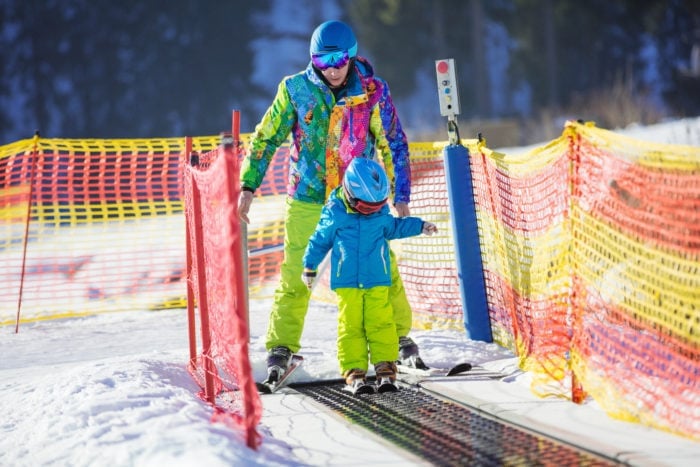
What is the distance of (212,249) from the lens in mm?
5492

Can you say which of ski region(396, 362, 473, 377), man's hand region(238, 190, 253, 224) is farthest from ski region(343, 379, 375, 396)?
man's hand region(238, 190, 253, 224)

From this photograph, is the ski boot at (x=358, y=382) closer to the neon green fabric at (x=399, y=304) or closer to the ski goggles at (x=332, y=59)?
the neon green fabric at (x=399, y=304)

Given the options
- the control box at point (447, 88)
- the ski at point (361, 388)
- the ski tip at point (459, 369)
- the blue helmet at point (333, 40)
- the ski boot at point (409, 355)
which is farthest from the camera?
the control box at point (447, 88)

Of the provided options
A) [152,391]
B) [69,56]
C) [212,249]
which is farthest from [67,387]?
[69,56]

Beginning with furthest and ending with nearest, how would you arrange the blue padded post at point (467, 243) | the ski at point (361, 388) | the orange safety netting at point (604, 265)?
the blue padded post at point (467, 243)
the ski at point (361, 388)
the orange safety netting at point (604, 265)

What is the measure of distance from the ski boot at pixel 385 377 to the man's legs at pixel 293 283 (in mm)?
684

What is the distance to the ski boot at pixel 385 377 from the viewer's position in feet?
20.0

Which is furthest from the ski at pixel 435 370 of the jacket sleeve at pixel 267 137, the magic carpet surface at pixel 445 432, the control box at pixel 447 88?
the control box at pixel 447 88

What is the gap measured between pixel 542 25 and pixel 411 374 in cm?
3754

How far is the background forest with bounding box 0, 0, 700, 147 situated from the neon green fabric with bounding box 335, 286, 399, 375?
27797mm

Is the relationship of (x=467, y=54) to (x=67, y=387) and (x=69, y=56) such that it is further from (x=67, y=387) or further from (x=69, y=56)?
(x=67, y=387)

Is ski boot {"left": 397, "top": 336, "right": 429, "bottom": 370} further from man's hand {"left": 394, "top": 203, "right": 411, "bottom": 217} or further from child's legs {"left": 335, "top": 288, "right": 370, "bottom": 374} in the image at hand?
man's hand {"left": 394, "top": 203, "right": 411, "bottom": 217}

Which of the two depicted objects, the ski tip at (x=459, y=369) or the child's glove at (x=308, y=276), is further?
the ski tip at (x=459, y=369)

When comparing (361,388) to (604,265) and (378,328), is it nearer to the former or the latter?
(378,328)
